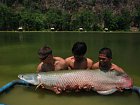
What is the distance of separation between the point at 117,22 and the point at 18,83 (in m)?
80.3

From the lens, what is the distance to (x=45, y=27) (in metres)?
80.4

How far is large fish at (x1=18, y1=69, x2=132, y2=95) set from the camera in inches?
278

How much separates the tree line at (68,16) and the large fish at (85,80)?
67.7m

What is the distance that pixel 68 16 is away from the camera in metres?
84.2

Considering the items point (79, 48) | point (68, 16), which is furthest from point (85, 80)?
point (68, 16)

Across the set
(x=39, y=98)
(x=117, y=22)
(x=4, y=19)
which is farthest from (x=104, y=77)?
(x=117, y=22)

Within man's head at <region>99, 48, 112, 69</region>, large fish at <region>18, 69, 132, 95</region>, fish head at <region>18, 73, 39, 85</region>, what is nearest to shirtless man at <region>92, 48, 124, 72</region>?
man's head at <region>99, 48, 112, 69</region>

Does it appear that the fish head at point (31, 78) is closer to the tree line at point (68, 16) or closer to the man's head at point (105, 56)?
the man's head at point (105, 56)

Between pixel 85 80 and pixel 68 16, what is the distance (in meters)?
77.7

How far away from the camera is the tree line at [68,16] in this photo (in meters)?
77.8

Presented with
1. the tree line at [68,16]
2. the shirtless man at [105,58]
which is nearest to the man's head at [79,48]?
the shirtless man at [105,58]

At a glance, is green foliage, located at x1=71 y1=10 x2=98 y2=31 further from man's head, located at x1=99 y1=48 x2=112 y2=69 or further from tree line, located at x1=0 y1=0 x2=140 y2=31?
man's head, located at x1=99 y1=48 x2=112 y2=69

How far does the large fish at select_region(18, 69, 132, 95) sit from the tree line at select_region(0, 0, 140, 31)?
6767 centimetres

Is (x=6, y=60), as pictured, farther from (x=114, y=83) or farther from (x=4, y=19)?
(x=4, y=19)
